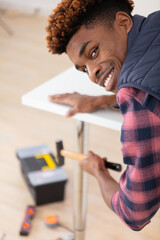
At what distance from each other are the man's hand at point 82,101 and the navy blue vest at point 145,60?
32 centimetres

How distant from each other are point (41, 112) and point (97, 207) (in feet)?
3.52

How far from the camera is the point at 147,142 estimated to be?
86 centimetres

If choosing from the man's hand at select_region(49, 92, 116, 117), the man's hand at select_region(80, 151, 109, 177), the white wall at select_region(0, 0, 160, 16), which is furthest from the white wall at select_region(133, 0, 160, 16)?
the white wall at select_region(0, 0, 160, 16)

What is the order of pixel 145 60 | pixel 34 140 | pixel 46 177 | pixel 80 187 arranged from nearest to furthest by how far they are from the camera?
pixel 145 60 < pixel 80 187 < pixel 46 177 < pixel 34 140

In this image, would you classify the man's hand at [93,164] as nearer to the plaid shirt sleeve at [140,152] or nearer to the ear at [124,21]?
the plaid shirt sleeve at [140,152]

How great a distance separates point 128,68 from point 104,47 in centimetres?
13

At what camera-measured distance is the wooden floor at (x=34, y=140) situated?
1.90 metres

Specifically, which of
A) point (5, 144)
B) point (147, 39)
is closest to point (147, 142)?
point (147, 39)

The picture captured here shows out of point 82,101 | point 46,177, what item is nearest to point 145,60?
point 82,101

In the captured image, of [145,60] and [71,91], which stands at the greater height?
[145,60]

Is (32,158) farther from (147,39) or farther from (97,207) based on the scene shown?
(147,39)

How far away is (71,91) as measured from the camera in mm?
1349

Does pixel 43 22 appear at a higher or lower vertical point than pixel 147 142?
lower

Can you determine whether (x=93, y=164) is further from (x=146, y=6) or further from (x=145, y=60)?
(x=146, y=6)
